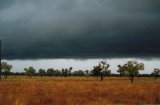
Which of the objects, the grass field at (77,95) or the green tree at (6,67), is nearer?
the grass field at (77,95)

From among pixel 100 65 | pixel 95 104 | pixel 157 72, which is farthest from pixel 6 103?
pixel 157 72

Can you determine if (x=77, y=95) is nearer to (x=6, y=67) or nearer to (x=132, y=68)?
(x=132, y=68)

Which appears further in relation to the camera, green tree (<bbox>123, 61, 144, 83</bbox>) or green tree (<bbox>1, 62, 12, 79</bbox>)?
green tree (<bbox>1, 62, 12, 79</bbox>)

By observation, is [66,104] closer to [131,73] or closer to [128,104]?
[128,104]

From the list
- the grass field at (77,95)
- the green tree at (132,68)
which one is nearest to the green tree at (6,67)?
the green tree at (132,68)

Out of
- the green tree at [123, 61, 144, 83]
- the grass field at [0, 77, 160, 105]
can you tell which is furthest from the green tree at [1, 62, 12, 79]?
the grass field at [0, 77, 160, 105]

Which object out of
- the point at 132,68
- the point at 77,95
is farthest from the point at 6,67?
the point at 77,95

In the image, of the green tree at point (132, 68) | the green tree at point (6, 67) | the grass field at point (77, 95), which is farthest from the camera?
the green tree at point (6, 67)

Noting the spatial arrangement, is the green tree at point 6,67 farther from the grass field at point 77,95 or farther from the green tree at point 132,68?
the grass field at point 77,95

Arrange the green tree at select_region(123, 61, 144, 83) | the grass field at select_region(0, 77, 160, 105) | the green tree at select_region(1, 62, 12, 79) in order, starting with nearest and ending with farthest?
the grass field at select_region(0, 77, 160, 105), the green tree at select_region(123, 61, 144, 83), the green tree at select_region(1, 62, 12, 79)

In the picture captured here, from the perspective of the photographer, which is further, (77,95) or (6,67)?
(6,67)

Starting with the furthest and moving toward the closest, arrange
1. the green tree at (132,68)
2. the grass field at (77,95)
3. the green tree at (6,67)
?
the green tree at (6,67)
the green tree at (132,68)
the grass field at (77,95)

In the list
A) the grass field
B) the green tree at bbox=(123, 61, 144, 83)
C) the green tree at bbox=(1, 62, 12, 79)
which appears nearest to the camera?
the grass field

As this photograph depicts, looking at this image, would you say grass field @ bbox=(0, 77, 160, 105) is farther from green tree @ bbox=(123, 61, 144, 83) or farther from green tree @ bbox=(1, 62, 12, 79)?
green tree @ bbox=(1, 62, 12, 79)
